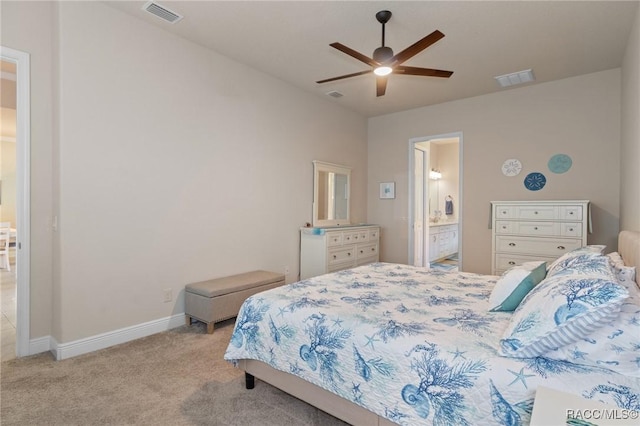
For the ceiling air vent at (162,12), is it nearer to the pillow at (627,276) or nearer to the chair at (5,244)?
the pillow at (627,276)

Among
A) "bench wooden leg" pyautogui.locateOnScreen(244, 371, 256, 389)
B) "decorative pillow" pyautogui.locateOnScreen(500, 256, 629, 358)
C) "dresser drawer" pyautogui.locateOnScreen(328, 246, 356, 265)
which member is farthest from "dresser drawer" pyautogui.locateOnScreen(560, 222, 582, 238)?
"bench wooden leg" pyautogui.locateOnScreen(244, 371, 256, 389)

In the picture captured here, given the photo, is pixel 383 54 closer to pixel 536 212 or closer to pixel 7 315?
pixel 536 212

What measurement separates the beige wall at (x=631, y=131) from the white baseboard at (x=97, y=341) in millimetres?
4175

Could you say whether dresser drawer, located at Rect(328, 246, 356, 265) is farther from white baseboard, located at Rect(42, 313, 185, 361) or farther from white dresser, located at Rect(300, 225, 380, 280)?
white baseboard, located at Rect(42, 313, 185, 361)

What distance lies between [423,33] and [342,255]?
2.89 metres

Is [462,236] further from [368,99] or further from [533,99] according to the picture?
[368,99]

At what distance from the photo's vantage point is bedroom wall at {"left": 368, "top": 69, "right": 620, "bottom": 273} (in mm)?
3922

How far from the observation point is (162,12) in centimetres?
283

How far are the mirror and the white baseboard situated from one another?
252 centimetres

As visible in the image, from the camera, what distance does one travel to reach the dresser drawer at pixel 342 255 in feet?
14.7

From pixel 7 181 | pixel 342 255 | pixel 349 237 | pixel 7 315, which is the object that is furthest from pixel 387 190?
pixel 7 181

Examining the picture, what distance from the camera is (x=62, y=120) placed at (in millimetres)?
2559

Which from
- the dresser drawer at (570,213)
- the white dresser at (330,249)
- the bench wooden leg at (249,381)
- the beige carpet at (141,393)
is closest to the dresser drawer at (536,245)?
the dresser drawer at (570,213)

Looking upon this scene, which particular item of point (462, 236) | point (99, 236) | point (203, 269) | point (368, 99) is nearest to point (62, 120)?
point (99, 236)
